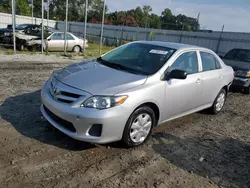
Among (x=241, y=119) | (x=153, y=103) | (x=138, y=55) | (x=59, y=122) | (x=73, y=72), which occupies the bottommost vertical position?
(x=241, y=119)

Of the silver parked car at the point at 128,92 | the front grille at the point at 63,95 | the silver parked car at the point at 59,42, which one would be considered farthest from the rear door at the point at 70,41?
the front grille at the point at 63,95

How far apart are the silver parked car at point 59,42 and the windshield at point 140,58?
10.3 m

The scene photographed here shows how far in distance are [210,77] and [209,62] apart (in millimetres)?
382

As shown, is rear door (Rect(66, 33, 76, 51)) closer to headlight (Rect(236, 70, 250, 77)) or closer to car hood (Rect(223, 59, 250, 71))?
car hood (Rect(223, 59, 250, 71))

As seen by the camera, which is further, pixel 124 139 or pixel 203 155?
pixel 203 155

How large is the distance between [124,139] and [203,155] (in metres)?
1.30

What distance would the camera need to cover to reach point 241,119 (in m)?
5.70

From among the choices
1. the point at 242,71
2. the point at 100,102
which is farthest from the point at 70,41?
the point at 100,102

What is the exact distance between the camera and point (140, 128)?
367 centimetres

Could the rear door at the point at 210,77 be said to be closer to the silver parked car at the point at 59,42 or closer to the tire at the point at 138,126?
the tire at the point at 138,126

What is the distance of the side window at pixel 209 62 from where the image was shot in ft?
16.3

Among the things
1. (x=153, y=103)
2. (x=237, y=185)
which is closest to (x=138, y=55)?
(x=153, y=103)

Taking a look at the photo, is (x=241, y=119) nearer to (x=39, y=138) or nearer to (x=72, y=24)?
(x=39, y=138)

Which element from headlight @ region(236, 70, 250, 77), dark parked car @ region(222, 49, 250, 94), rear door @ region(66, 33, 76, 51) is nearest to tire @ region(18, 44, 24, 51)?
rear door @ region(66, 33, 76, 51)
